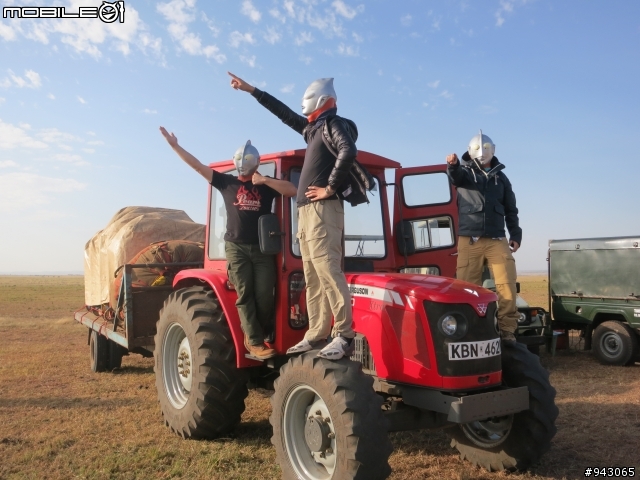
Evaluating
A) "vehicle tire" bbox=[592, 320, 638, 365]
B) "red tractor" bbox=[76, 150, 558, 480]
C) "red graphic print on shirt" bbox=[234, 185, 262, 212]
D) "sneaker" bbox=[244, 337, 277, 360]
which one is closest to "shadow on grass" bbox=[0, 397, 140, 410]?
"red tractor" bbox=[76, 150, 558, 480]

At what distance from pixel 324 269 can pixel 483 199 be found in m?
1.75

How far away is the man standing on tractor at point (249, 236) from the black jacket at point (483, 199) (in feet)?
4.87

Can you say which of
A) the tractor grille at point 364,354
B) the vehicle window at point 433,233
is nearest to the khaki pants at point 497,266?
the vehicle window at point 433,233

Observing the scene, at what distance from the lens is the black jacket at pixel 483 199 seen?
16.5 feet

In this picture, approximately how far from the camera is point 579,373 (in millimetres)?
9453

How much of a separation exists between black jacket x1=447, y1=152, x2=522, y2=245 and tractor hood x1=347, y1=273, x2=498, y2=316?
83 centimetres

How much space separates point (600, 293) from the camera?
11.1 meters

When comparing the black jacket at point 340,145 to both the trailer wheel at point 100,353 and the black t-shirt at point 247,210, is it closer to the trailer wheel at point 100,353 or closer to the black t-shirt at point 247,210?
the black t-shirt at point 247,210

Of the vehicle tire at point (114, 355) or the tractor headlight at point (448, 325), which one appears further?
the vehicle tire at point (114, 355)

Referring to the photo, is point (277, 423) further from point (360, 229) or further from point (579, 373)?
point (579, 373)

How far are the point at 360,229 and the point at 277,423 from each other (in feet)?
6.13

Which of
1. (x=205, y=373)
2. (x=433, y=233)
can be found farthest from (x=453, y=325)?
(x=205, y=373)

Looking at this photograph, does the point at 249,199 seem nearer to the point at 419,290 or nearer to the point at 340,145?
the point at 340,145

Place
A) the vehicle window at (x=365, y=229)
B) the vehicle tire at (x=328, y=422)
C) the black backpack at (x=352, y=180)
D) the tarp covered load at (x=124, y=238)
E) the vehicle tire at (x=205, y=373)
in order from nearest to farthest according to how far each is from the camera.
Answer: the vehicle tire at (x=328, y=422)
the black backpack at (x=352, y=180)
the vehicle tire at (x=205, y=373)
the vehicle window at (x=365, y=229)
the tarp covered load at (x=124, y=238)
